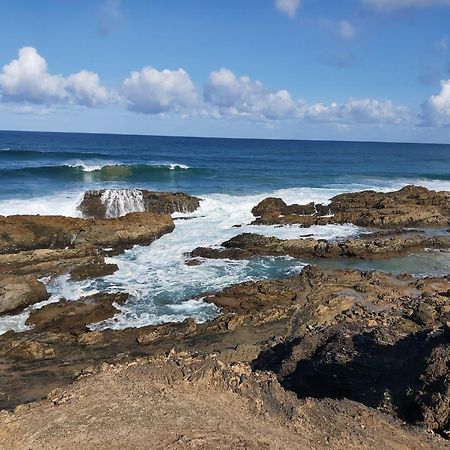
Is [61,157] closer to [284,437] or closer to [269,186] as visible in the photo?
[269,186]

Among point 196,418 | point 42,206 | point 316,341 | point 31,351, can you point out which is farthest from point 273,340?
point 42,206

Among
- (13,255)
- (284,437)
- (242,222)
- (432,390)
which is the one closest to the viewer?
(284,437)

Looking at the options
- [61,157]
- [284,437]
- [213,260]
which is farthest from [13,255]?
[61,157]

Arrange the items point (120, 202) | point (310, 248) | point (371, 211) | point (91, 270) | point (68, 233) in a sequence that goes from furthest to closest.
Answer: point (120, 202) → point (371, 211) → point (68, 233) → point (310, 248) → point (91, 270)

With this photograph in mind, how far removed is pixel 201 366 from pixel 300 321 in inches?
268

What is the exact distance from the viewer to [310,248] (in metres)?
21.7

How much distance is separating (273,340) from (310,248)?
9.43 meters

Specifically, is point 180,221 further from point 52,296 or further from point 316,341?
point 316,341

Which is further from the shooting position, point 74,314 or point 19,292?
point 19,292

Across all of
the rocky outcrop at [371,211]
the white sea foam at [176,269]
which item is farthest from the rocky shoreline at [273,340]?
the white sea foam at [176,269]

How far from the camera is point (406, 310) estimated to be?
14.5 metres

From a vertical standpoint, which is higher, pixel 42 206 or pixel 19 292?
pixel 42 206

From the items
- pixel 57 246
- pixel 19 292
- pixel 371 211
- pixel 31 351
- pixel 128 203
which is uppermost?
pixel 371 211

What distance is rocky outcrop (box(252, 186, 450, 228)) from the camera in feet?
89.9
